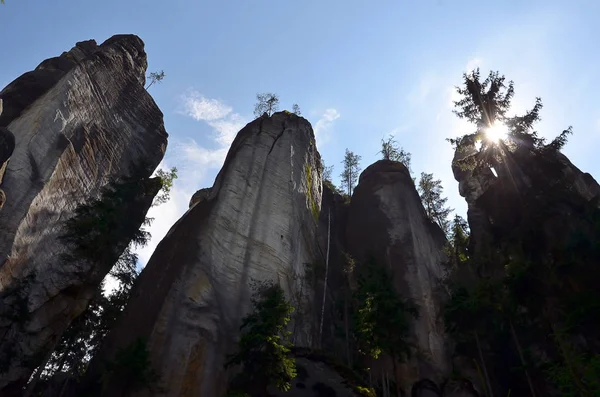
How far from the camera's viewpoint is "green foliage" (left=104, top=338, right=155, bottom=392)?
19609mm

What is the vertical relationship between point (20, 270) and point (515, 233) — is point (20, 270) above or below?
below

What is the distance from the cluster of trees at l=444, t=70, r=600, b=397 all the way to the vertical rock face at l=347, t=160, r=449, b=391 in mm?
3313

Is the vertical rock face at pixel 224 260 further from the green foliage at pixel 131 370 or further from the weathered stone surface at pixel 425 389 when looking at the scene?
the weathered stone surface at pixel 425 389

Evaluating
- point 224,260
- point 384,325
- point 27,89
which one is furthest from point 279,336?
point 27,89

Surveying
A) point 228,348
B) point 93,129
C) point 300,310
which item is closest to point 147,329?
point 228,348

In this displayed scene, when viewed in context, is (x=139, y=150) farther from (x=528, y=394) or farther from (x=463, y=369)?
(x=528, y=394)

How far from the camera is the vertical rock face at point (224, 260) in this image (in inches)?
896

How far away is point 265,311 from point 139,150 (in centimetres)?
2494

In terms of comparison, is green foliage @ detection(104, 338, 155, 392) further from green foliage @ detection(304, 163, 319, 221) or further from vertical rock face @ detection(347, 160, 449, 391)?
green foliage @ detection(304, 163, 319, 221)

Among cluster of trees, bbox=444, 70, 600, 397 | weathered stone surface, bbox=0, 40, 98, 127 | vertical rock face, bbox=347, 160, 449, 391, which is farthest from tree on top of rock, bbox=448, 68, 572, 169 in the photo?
weathered stone surface, bbox=0, 40, 98, 127

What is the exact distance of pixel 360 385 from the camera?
22625 millimetres

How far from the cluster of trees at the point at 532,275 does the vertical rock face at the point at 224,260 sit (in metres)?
12.5

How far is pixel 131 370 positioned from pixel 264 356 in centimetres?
603

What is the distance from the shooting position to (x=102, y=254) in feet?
67.2
